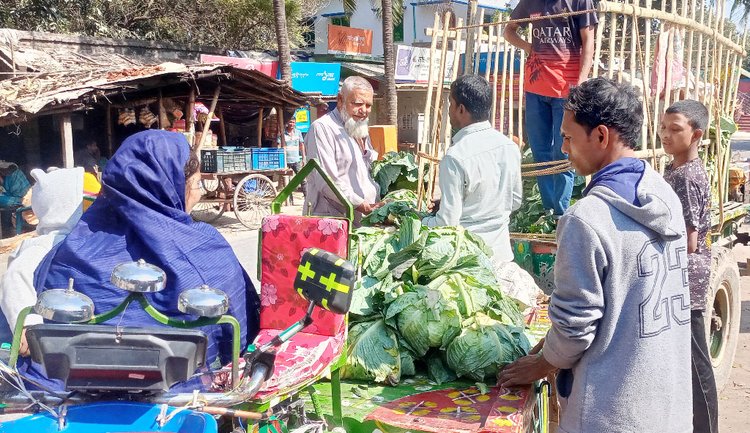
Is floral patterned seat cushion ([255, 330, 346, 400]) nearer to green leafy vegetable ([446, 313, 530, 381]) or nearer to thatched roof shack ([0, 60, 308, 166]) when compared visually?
green leafy vegetable ([446, 313, 530, 381])

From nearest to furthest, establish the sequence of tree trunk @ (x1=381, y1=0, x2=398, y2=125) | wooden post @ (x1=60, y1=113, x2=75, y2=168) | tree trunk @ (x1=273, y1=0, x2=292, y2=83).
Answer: wooden post @ (x1=60, y1=113, x2=75, y2=168) → tree trunk @ (x1=273, y1=0, x2=292, y2=83) → tree trunk @ (x1=381, y1=0, x2=398, y2=125)

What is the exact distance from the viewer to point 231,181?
14.6 m

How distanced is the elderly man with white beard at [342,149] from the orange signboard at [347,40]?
21.1 metres

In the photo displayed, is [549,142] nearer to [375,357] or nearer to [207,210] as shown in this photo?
[375,357]

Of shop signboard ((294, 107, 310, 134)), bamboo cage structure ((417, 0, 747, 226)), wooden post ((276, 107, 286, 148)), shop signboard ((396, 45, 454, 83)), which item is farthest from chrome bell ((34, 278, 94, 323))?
shop signboard ((396, 45, 454, 83))

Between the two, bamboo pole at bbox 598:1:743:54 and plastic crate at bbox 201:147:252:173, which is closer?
bamboo pole at bbox 598:1:743:54

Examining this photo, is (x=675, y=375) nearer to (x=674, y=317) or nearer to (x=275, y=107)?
(x=674, y=317)

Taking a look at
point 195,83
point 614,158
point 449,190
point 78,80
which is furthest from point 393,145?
point 614,158

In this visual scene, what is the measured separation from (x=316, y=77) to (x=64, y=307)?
61.9 ft

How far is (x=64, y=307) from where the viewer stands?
1.68m

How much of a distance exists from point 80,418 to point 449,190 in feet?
Result: 8.13

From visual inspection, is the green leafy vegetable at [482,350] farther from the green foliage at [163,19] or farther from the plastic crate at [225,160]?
the green foliage at [163,19]

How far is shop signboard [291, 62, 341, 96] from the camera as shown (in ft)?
64.5

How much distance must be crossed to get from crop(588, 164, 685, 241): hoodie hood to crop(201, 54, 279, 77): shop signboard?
17.1 m
